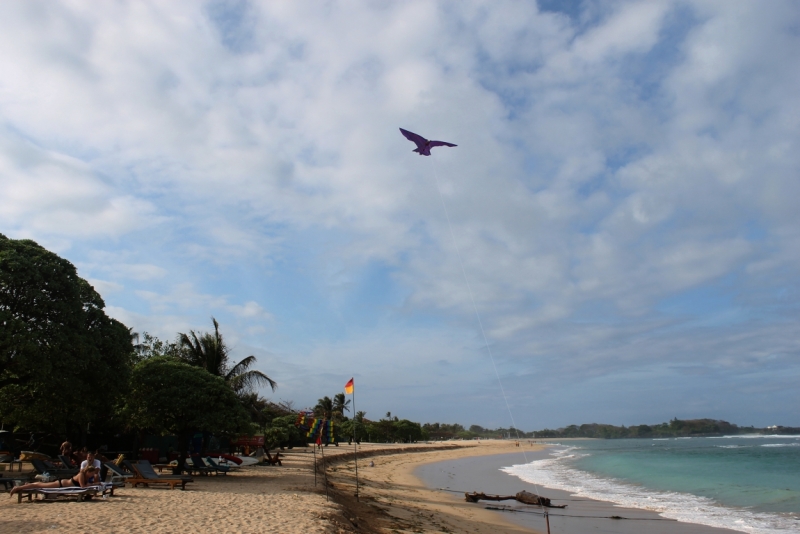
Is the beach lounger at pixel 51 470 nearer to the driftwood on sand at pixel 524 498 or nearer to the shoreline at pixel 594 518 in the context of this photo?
the shoreline at pixel 594 518

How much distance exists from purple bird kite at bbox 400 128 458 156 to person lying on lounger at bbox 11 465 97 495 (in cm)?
1027

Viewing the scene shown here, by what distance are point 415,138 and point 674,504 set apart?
59.6ft

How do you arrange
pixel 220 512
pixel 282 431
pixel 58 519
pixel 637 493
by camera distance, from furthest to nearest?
pixel 282 431, pixel 637 493, pixel 220 512, pixel 58 519

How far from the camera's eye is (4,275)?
1330 cm

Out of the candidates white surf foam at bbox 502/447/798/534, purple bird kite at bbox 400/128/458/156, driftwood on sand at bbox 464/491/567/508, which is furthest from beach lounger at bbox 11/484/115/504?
white surf foam at bbox 502/447/798/534

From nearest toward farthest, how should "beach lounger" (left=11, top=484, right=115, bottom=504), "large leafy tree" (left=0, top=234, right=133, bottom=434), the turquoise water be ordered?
1. "beach lounger" (left=11, top=484, right=115, bottom=504)
2. "large leafy tree" (left=0, top=234, right=133, bottom=434)
3. the turquoise water

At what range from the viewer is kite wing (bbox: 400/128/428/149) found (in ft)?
39.2

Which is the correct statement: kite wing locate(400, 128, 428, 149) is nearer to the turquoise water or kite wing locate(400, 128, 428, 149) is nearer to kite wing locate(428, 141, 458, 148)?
kite wing locate(428, 141, 458, 148)

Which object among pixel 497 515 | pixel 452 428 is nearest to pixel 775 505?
pixel 497 515

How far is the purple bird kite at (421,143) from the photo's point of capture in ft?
39.2

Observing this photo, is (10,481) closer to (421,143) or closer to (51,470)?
(51,470)

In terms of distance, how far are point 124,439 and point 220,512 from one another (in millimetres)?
17177

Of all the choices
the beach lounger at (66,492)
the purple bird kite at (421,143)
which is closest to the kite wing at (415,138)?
the purple bird kite at (421,143)

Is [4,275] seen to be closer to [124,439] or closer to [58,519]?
[58,519]
